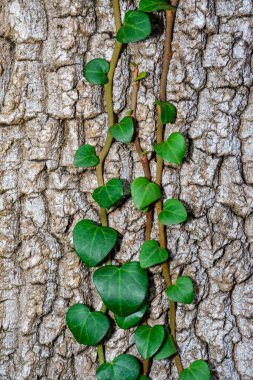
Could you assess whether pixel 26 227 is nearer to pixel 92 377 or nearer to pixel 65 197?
pixel 65 197

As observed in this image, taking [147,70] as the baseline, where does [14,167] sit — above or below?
below

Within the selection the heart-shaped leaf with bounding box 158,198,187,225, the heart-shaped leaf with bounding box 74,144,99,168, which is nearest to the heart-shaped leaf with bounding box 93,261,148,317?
the heart-shaped leaf with bounding box 158,198,187,225

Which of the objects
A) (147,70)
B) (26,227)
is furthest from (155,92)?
(26,227)

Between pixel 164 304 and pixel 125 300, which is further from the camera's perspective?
pixel 164 304

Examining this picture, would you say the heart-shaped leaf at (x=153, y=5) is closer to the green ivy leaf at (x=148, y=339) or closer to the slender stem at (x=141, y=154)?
the slender stem at (x=141, y=154)

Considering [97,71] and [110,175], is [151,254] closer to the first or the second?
[110,175]

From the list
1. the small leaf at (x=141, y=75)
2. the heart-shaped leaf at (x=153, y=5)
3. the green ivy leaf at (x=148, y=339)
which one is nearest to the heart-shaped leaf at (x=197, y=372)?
the green ivy leaf at (x=148, y=339)
